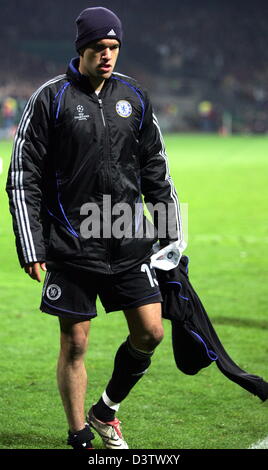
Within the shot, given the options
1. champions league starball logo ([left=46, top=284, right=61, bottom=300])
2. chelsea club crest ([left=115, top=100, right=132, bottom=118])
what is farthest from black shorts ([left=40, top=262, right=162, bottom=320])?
chelsea club crest ([left=115, top=100, right=132, bottom=118])

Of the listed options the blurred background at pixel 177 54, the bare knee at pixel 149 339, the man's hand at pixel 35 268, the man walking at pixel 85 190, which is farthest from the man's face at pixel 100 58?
the blurred background at pixel 177 54

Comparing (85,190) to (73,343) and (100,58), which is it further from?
(73,343)

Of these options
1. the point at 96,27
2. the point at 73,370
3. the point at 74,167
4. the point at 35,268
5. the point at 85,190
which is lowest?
the point at 73,370

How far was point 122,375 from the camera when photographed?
462cm

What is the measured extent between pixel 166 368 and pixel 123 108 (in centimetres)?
249

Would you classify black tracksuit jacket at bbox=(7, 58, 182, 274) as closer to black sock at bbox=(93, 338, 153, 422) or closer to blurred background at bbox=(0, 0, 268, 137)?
black sock at bbox=(93, 338, 153, 422)

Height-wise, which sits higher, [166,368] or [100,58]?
[100,58]

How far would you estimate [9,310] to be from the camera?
813cm

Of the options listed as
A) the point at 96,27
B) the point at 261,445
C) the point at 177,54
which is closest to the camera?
the point at 96,27

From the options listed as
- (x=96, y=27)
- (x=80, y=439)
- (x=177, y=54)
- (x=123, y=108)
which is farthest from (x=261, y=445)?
(x=177, y=54)

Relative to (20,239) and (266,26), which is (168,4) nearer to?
(266,26)

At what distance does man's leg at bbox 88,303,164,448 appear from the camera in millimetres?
4363

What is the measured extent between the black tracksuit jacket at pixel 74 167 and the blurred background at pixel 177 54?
47.5 m

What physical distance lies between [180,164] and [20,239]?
22.2 metres
